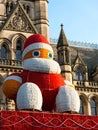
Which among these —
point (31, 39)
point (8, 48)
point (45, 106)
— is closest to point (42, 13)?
point (8, 48)

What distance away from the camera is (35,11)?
30141mm

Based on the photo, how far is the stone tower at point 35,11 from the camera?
2900 centimetres

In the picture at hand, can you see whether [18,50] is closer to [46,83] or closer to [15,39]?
[15,39]

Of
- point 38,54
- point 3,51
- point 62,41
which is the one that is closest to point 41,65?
point 38,54

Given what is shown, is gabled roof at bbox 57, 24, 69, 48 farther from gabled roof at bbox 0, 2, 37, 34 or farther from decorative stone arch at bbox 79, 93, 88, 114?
decorative stone arch at bbox 79, 93, 88, 114

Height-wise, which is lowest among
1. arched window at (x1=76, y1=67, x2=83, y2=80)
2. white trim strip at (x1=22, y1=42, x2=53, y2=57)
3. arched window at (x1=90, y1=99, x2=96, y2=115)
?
arched window at (x1=90, y1=99, x2=96, y2=115)

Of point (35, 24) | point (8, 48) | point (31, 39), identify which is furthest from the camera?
point (35, 24)

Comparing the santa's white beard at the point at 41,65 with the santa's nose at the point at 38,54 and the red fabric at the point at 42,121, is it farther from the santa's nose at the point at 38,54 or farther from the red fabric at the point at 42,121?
the red fabric at the point at 42,121

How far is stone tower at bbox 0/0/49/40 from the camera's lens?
95.1 feet

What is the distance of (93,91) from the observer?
29.7 meters

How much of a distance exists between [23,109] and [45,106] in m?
1.20

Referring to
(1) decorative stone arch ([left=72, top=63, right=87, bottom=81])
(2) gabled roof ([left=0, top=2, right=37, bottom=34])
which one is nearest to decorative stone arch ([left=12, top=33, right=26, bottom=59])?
(2) gabled roof ([left=0, top=2, right=37, bottom=34])

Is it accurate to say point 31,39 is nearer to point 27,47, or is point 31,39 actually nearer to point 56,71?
point 27,47

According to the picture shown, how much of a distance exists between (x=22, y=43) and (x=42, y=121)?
1283 centimetres
